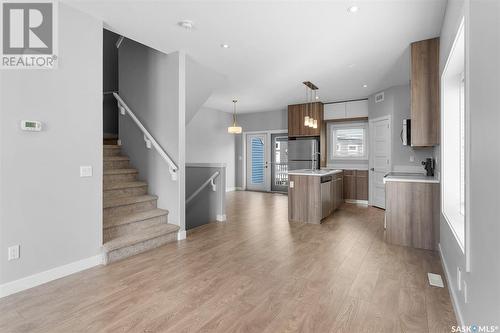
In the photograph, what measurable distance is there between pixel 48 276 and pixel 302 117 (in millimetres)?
6655

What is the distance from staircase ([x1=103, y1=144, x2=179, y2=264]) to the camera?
3.16 m

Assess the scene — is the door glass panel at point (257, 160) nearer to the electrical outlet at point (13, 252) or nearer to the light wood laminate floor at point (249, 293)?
the light wood laminate floor at point (249, 293)

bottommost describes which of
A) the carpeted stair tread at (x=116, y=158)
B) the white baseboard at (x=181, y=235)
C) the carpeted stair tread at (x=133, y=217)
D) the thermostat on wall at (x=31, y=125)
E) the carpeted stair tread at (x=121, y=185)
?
the white baseboard at (x=181, y=235)

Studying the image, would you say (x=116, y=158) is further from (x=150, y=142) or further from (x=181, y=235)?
(x=181, y=235)

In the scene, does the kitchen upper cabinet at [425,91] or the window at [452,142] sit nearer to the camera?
the window at [452,142]

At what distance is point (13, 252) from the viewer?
228 centimetres

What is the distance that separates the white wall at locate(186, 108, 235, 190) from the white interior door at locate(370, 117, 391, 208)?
15.5 feet

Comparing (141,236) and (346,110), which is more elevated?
(346,110)

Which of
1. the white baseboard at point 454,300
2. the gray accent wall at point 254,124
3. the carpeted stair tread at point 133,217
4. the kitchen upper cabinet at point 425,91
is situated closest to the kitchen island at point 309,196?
the kitchen upper cabinet at point 425,91

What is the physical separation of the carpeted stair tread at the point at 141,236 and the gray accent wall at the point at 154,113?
0.19 meters

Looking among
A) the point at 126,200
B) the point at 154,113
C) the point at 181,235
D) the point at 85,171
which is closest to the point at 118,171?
the point at 126,200

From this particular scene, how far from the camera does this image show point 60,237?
261cm

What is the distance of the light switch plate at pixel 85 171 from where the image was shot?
9.20 ft

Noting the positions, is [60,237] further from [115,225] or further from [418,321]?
[418,321]
